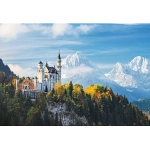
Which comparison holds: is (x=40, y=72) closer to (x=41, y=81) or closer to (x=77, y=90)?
(x=41, y=81)

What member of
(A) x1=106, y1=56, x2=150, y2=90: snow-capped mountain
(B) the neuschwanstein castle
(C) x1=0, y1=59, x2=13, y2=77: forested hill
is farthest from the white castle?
(A) x1=106, y1=56, x2=150, y2=90: snow-capped mountain

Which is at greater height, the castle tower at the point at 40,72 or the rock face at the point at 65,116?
the castle tower at the point at 40,72

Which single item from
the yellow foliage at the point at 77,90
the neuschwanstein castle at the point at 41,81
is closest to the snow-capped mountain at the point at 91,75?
the yellow foliage at the point at 77,90

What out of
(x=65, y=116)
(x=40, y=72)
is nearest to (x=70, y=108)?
(x=65, y=116)

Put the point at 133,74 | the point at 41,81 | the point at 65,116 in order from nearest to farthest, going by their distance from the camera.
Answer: the point at 65,116
the point at 41,81
the point at 133,74

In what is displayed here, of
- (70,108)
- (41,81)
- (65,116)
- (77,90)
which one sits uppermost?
(41,81)

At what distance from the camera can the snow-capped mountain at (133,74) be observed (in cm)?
1045

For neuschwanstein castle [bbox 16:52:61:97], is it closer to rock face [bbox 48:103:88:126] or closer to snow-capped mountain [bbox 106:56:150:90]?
rock face [bbox 48:103:88:126]

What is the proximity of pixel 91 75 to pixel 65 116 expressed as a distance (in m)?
1.18

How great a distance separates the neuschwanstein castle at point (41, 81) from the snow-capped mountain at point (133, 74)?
131cm

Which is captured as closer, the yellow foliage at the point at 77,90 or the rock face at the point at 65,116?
the rock face at the point at 65,116

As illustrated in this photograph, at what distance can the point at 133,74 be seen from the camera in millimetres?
10805

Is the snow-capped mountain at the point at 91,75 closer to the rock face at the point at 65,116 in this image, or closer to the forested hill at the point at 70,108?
the forested hill at the point at 70,108

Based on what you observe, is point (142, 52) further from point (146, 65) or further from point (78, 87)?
point (78, 87)
